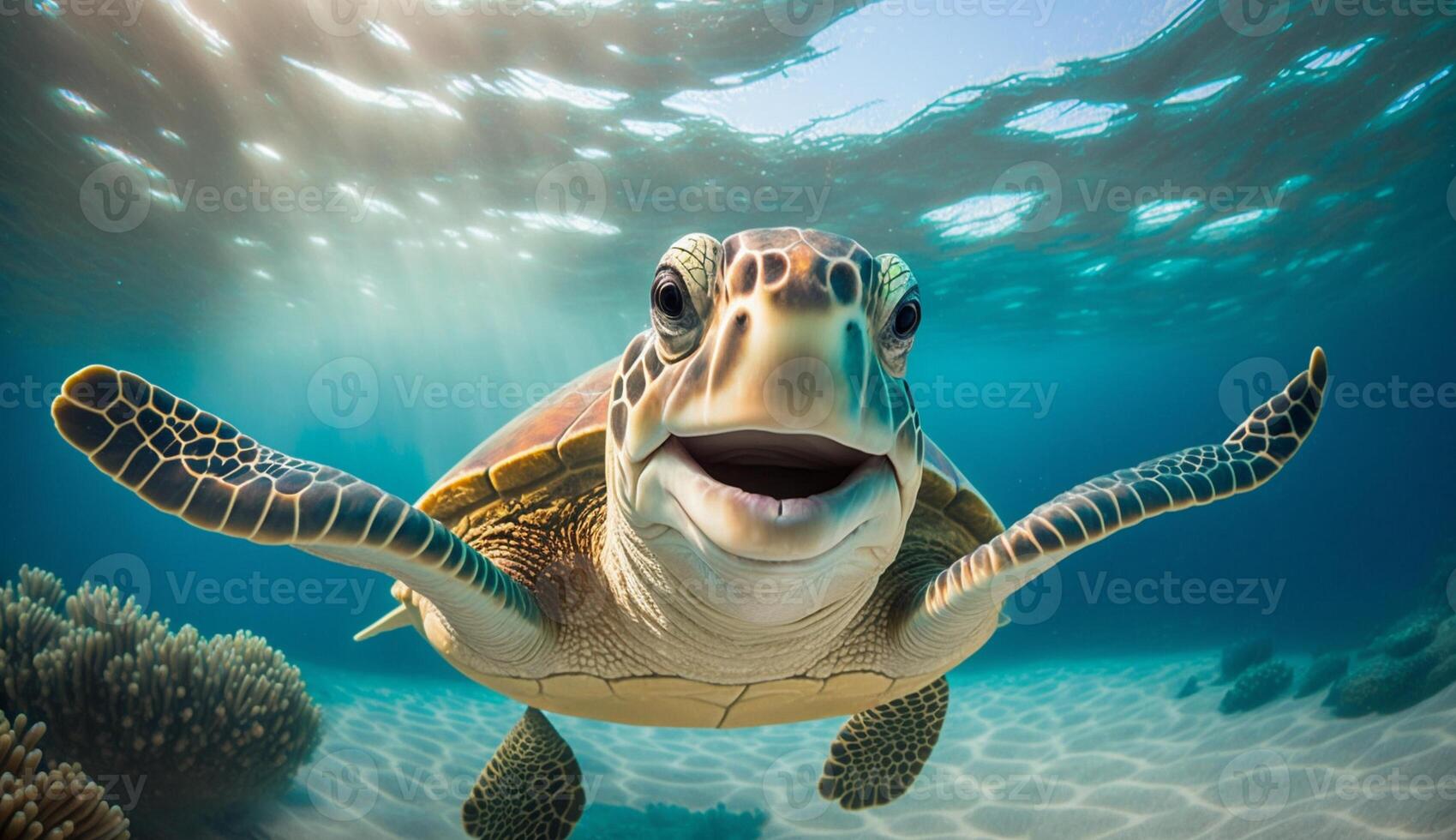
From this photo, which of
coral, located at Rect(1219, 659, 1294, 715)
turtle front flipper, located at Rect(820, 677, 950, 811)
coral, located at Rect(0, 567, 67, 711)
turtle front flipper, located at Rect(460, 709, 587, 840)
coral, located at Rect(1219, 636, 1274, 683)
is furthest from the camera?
coral, located at Rect(1219, 636, 1274, 683)

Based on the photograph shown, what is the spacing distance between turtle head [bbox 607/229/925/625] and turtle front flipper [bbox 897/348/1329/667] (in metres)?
0.63

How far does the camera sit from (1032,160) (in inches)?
509

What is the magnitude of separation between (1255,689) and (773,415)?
1367 cm

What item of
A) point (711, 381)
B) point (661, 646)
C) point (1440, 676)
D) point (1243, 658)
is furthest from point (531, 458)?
point (1243, 658)

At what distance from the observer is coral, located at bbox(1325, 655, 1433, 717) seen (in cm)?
807

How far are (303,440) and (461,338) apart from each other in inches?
2458

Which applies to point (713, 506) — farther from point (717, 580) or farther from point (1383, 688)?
point (1383, 688)

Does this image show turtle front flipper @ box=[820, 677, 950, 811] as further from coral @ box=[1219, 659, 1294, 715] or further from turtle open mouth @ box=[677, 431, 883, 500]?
coral @ box=[1219, 659, 1294, 715]

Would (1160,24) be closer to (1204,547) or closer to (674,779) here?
(674,779)

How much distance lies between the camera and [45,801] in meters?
2.92

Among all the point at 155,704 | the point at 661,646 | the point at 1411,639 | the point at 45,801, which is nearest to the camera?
the point at 661,646

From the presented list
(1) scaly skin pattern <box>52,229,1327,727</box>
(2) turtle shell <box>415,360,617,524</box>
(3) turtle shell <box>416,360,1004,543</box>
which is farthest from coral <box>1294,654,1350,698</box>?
(2) turtle shell <box>415,360,617,524</box>

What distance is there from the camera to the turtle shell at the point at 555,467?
3004mm

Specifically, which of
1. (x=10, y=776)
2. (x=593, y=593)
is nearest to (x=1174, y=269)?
(x=593, y=593)
